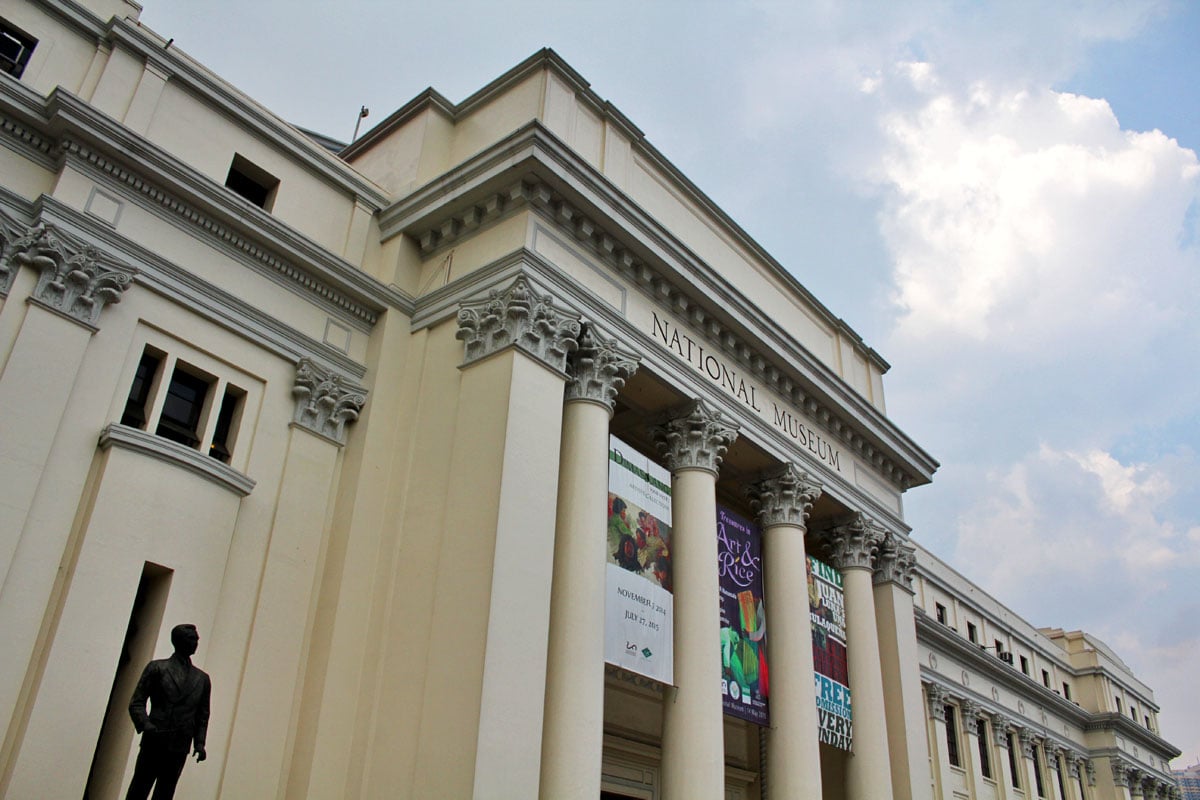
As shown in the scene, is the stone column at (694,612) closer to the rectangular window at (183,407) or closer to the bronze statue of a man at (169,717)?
the bronze statue of a man at (169,717)

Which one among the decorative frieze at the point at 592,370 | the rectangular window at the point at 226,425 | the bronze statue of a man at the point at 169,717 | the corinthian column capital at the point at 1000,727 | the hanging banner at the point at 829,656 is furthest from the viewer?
the corinthian column capital at the point at 1000,727

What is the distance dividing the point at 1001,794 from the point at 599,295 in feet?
87.2

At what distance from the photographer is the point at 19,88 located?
1177 cm

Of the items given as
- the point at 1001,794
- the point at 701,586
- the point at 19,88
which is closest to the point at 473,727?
the point at 701,586

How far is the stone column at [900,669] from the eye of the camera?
751 inches

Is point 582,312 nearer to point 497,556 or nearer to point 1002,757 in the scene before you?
point 497,556

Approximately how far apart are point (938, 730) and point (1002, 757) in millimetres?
5489

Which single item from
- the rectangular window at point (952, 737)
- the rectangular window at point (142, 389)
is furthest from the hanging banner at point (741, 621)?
the rectangular window at point (952, 737)

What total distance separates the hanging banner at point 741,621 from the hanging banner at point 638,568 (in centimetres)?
148

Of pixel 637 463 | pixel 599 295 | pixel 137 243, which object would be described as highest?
pixel 599 295

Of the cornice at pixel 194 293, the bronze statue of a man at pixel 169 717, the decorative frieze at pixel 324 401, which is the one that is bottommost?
the bronze statue of a man at pixel 169 717

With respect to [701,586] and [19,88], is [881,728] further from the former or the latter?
[19,88]

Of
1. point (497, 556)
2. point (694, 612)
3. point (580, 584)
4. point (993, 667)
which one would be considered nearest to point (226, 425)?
point (497, 556)

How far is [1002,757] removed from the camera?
110 feet
